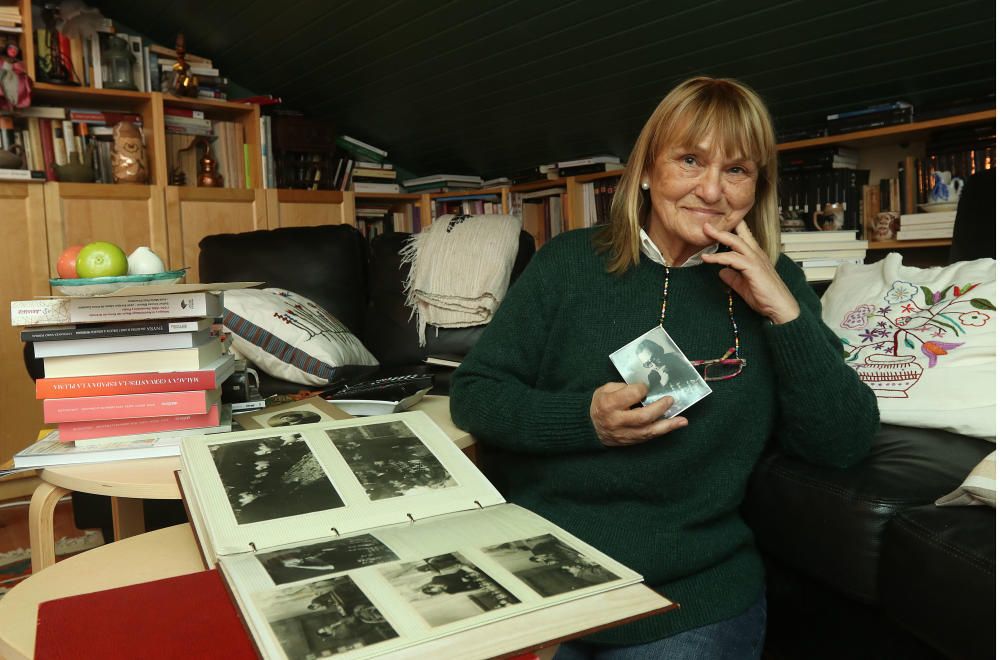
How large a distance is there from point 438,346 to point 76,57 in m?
2.20

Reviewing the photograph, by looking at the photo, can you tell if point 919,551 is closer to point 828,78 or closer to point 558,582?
point 558,582

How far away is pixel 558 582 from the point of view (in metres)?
0.56

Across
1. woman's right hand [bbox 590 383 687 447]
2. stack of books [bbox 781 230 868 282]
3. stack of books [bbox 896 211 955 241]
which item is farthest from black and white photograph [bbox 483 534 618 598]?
stack of books [bbox 896 211 955 241]

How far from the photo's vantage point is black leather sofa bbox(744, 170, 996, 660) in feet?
2.87

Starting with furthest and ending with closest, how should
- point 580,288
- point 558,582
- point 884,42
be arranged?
point 884,42 → point 580,288 → point 558,582

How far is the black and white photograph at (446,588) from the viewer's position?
20.1 inches

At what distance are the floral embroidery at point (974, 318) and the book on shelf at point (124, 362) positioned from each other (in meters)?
1.26

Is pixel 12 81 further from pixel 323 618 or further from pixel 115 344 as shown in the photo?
pixel 323 618

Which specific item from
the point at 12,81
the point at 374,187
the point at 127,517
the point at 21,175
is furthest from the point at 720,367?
the point at 374,187

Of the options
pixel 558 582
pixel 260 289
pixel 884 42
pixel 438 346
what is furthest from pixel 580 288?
pixel 884 42

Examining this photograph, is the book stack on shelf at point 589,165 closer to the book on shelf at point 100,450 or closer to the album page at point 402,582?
the book on shelf at point 100,450

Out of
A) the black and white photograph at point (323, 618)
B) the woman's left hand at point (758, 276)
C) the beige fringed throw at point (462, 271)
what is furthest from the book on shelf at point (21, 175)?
the black and white photograph at point (323, 618)

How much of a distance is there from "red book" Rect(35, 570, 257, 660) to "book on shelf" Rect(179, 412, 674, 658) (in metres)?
0.02

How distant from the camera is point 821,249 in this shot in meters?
2.42
